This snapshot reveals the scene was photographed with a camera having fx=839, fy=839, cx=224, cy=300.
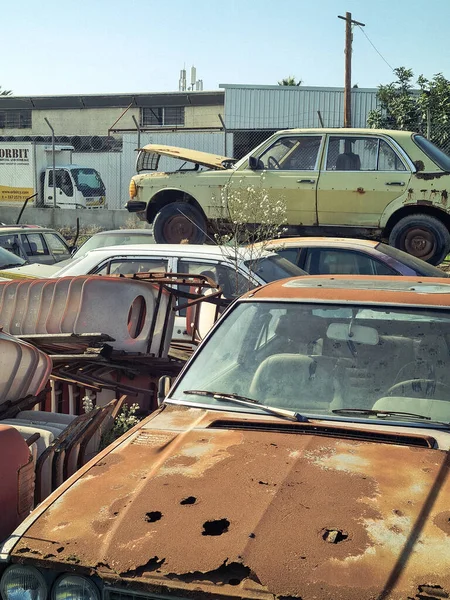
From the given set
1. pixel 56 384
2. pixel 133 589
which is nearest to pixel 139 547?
pixel 133 589

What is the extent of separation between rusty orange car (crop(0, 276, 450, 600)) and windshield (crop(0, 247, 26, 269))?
779 centimetres

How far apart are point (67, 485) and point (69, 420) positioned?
157cm

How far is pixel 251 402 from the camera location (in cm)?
373

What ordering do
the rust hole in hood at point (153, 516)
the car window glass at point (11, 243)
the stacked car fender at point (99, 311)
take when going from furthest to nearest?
the car window glass at point (11, 243) < the stacked car fender at point (99, 311) < the rust hole in hood at point (153, 516)

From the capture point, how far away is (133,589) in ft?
8.28

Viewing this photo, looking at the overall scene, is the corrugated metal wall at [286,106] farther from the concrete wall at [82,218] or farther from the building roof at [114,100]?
the concrete wall at [82,218]

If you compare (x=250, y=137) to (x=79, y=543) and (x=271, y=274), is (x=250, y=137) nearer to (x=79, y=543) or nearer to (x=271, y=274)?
(x=271, y=274)

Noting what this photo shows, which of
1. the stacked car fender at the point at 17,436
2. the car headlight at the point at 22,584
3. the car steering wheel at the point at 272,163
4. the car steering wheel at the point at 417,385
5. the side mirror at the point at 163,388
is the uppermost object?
the car steering wheel at the point at 272,163

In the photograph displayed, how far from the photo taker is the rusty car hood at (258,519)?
2.46 metres

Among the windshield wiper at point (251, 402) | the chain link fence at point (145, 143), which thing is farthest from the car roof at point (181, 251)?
the chain link fence at point (145, 143)

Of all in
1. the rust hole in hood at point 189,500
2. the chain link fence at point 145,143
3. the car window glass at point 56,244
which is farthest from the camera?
the chain link fence at point 145,143

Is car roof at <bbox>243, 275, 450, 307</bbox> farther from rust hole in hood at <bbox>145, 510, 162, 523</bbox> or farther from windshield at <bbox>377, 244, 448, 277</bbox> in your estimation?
windshield at <bbox>377, 244, 448, 277</bbox>

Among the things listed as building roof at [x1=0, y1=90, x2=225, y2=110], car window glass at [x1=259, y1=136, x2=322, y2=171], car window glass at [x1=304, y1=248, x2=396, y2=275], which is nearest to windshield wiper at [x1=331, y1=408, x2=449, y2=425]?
car window glass at [x1=304, y1=248, x2=396, y2=275]

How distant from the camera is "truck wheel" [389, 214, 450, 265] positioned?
38.1ft
